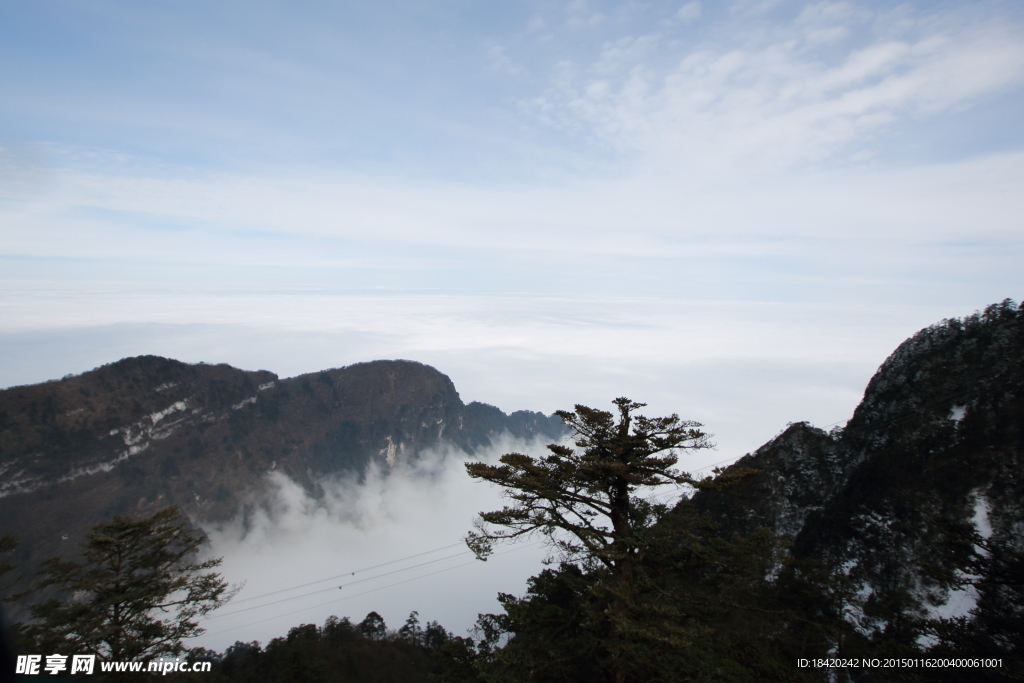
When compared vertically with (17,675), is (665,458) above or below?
below

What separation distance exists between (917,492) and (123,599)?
1847 inches

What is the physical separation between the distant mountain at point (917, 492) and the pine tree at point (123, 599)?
27.2 m

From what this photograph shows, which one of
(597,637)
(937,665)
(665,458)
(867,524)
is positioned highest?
(665,458)

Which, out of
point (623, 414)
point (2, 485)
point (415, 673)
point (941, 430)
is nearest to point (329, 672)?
point (415, 673)

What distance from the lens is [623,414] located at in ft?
56.4

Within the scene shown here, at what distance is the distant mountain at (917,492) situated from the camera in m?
26.5

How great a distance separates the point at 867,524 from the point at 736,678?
3172cm

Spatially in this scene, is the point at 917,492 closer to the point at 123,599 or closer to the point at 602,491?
the point at 602,491

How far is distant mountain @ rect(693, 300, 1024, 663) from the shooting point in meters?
26.5

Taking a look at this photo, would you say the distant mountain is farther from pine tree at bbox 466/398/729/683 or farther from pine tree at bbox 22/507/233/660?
pine tree at bbox 22/507/233/660

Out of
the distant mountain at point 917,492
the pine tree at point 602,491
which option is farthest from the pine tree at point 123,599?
the distant mountain at point 917,492

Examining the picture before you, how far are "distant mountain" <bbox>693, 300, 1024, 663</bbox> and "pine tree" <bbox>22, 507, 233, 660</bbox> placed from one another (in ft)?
89.1

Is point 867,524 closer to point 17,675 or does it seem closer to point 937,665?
point 937,665

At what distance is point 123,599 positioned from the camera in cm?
2038
